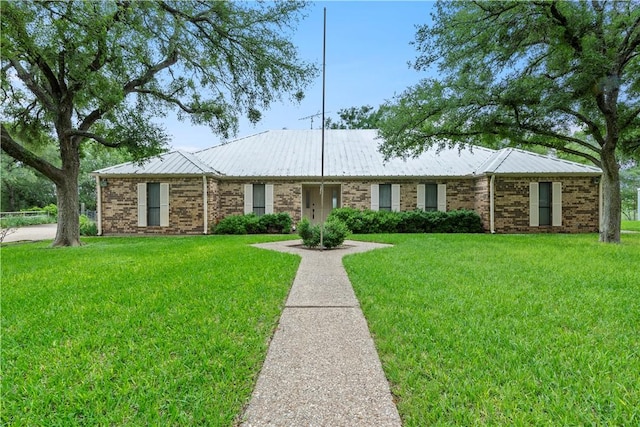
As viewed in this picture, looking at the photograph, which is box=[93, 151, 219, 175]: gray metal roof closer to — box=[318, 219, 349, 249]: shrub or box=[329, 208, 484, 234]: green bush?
box=[329, 208, 484, 234]: green bush

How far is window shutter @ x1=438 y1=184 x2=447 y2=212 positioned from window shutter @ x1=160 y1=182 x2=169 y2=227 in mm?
12281

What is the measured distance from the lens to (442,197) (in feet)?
53.0

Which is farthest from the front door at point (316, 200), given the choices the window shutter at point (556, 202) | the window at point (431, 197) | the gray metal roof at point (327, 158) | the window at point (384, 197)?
the window shutter at point (556, 202)

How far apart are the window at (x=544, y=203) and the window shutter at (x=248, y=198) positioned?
1286 centimetres

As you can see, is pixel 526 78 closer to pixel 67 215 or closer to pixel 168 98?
pixel 168 98

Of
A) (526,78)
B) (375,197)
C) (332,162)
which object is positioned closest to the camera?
(526,78)

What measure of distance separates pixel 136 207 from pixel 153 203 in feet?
2.50

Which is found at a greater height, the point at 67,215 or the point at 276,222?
the point at 67,215

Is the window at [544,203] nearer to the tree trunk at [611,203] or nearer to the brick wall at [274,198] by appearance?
the tree trunk at [611,203]

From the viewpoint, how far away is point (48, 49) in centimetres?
885

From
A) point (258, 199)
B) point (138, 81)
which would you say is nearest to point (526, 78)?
point (258, 199)

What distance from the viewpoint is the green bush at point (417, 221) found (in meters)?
14.9

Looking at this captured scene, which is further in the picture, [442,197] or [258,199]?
[258,199]

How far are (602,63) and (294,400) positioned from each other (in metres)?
12.4
